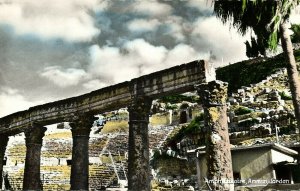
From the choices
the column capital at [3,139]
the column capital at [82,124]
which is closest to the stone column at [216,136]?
the column capital at [82,124]

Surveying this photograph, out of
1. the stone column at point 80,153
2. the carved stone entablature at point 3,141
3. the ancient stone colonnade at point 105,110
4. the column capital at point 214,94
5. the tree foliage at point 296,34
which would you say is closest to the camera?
the column capital at point 214,94

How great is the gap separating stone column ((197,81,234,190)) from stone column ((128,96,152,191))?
7.75ft

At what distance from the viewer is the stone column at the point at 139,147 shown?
12078mm

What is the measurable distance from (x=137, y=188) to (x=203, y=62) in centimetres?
440

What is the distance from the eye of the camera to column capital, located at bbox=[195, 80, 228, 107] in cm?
1076

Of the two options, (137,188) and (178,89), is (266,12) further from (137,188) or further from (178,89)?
(137,188)

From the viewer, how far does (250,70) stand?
5859cm

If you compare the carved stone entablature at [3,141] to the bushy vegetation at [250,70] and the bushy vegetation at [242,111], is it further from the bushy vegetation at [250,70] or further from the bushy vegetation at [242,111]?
the bushy vegetation at [250,70]

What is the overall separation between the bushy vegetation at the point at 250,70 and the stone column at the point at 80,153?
42395 mm

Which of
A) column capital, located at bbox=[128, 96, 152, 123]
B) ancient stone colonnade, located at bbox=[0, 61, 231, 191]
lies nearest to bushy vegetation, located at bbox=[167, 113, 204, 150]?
ancient stone colonnade, located at bbox=[0, 61, 231, 191]

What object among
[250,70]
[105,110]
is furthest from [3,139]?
[250,70]

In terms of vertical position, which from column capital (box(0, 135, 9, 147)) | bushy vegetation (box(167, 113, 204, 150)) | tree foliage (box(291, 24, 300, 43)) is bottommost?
column capital (box(0, 135, 9, 147))

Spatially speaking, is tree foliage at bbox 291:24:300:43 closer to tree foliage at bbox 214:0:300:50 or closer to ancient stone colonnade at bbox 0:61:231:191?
tree foliage at bbox 214:0:300:50

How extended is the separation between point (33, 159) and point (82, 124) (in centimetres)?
314
